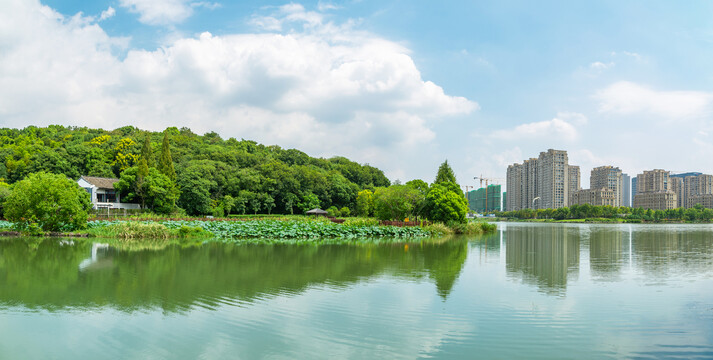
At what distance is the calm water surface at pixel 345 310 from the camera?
18.9 feet

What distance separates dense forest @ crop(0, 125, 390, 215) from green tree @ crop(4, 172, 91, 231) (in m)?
18.3

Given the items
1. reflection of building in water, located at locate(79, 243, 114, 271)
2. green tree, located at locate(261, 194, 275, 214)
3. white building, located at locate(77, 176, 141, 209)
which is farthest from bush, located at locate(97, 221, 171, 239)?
green tree, located at locate(261, 194, 275, 214)

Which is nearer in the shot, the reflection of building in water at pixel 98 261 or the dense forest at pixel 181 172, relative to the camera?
the reflection of building in water at pixel 98 261

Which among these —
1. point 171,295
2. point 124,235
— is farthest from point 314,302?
point 124,235

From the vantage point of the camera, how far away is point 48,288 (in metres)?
9.41

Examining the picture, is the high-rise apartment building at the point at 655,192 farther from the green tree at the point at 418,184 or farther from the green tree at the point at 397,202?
the green tree at the point at 397,202

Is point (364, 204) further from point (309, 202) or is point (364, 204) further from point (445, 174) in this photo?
point (445, 174)

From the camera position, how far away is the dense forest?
149ft

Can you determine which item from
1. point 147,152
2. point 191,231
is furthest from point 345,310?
point 147,152

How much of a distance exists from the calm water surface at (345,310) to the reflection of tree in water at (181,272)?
0.17 ft

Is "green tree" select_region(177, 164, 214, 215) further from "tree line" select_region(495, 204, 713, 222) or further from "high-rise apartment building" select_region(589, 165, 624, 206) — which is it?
"high-rise apartment building" select_region(589, 165, 624, 206)

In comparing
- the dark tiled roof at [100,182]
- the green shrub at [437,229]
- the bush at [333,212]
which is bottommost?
the green shrub at [437,229]

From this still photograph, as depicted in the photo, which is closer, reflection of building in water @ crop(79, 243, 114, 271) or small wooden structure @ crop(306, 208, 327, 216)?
reflection of building in water @ crop(79, 243, 114, 271)

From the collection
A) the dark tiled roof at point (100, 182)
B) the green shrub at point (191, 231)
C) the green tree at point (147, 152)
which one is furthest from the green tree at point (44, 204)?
→ the dark tiled roof at point (100, 182)
